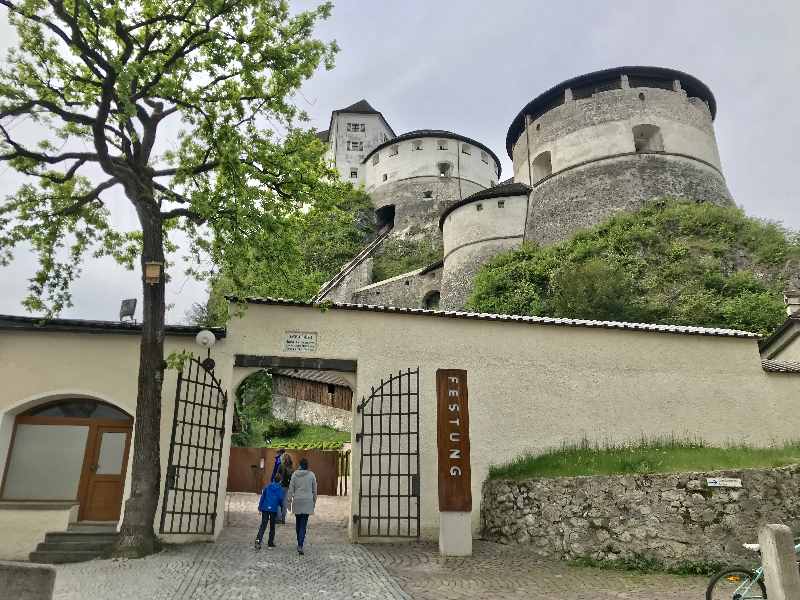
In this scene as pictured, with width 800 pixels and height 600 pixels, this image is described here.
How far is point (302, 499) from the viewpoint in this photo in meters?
8.93

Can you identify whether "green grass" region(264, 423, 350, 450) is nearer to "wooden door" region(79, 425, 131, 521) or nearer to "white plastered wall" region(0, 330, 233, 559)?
"wooden door" region(79, 425, 131, 521)

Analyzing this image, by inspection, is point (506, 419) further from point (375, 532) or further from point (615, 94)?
point (615, 94)

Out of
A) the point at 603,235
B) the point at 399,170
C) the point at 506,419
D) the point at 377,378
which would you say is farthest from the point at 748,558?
the point at 399,170

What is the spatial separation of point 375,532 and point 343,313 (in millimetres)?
4386

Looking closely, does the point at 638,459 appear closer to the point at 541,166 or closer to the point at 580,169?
the point at 580,169

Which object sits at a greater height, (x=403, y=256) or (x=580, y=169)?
(x=580, y=169)

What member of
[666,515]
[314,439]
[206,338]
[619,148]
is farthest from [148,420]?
[619,148]

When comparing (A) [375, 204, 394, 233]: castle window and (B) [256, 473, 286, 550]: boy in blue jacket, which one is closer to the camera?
(B) [256, 473, 286, 550]: boy in blue jacket

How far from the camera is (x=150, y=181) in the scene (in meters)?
9.93

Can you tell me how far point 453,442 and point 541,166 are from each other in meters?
31.7

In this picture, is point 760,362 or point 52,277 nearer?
point 52,277

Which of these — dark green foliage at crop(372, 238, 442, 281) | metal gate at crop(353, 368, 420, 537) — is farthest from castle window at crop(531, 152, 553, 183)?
metal gate at crop(353, 368, 420, 537)

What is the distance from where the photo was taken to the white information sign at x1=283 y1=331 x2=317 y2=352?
1095 cm

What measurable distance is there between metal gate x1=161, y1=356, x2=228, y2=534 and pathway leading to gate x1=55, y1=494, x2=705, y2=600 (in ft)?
2.42
